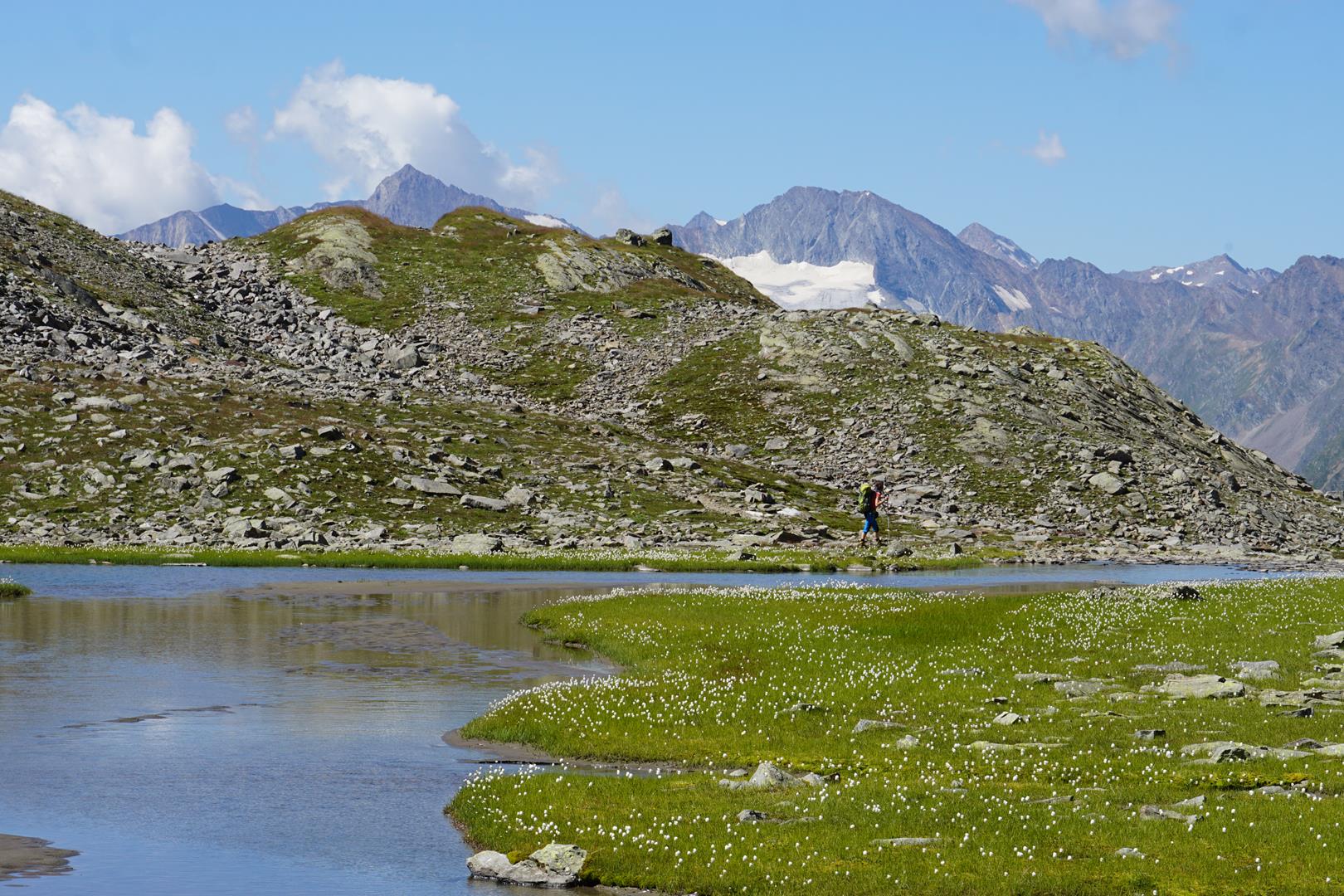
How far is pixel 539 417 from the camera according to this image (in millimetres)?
114438

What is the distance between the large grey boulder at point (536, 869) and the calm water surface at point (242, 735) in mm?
407

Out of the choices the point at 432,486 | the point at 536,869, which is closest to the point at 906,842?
the point at 536,869

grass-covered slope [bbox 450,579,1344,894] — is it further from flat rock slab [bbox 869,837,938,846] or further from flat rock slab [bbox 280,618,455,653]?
flat rock slab [bbox 280,618,455,653]

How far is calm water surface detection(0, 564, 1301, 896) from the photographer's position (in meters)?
19.9

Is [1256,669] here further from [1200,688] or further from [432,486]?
[432,486]

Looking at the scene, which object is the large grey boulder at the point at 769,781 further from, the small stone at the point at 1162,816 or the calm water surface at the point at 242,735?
the small stone at the point at 1162,816

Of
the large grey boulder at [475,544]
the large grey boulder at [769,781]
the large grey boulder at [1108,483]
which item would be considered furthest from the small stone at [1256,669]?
the large grey boulder at [1108,483]

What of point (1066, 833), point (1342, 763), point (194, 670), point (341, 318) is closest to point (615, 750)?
point (1066, 833)

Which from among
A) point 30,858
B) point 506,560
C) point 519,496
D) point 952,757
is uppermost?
point 519,496

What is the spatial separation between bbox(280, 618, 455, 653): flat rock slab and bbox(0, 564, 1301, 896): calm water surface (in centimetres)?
38

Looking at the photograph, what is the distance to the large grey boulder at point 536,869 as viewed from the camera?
19.2 metres

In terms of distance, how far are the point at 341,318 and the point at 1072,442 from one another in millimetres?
79644

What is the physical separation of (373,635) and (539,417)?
223 feet

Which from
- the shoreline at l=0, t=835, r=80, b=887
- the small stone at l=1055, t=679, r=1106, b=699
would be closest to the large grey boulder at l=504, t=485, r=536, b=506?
the small stone at l=1055, t=679, r=1106, b=699
